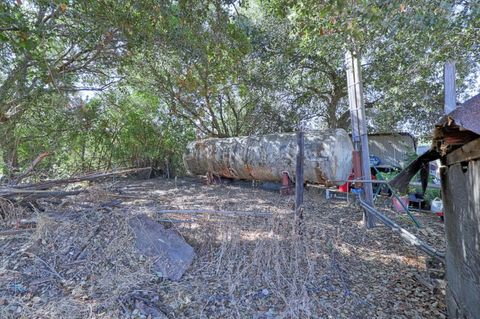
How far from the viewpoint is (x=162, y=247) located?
2.86m

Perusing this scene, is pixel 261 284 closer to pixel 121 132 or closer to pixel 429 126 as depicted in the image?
pixel 121 132

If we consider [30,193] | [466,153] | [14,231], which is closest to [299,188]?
[466,153]

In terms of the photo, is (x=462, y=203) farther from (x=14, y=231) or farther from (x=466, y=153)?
(x=14, y=231)

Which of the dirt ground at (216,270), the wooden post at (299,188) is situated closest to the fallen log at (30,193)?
the dirt ground at (216,270)

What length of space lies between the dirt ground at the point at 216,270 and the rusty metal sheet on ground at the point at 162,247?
0.08m

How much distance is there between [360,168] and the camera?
3.99 meters

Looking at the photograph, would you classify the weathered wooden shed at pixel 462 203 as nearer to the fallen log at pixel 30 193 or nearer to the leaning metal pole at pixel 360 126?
the leaning metal pole at pixel 360 126

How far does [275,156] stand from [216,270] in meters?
3.34

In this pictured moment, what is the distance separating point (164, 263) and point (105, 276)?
554 mm

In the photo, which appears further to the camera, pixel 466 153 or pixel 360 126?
pixel 360 126

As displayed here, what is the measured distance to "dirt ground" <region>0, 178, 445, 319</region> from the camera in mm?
2160

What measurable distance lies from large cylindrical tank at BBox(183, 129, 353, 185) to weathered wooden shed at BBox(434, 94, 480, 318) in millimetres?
2062

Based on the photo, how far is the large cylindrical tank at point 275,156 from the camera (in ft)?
16.4

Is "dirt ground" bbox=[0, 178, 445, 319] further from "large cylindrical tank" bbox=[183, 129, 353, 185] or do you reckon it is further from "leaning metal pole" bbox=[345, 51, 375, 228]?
"large cylindrical tank" bbox=[183, 129, 353, 185]
